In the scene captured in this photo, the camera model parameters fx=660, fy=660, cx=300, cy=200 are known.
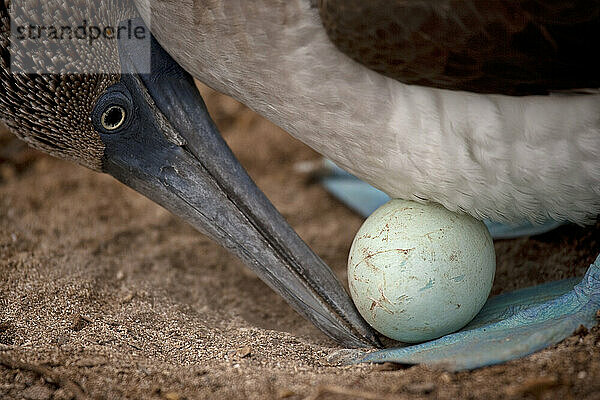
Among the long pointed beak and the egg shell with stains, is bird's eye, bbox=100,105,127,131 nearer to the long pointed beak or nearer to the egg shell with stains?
the long pointed beak

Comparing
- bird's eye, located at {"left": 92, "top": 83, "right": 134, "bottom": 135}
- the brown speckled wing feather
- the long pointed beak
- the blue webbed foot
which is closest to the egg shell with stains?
the blue webbed foot

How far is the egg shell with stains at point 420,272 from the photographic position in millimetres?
2158

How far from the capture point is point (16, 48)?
217 centimetres

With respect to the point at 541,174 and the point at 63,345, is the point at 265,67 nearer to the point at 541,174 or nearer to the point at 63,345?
the point at 541,174

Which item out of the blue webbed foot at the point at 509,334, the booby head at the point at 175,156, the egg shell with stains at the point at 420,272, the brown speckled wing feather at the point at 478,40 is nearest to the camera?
the brown speckled wing feather at the point at 478,40

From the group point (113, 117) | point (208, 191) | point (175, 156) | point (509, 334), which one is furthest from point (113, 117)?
point (509, 334)

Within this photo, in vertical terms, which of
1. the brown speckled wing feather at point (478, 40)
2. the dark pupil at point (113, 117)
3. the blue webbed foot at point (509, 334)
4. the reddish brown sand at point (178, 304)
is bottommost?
the reddish brown sand at point (178, 304)

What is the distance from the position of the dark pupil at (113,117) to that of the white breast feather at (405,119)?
32 cm

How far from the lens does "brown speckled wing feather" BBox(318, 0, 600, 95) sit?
182 cm

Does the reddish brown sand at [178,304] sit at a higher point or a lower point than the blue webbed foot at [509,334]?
lower

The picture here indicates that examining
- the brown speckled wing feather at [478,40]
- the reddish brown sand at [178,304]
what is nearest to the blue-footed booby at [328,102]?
the brown speckled wing feather at [478,40]

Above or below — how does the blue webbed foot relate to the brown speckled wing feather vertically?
below

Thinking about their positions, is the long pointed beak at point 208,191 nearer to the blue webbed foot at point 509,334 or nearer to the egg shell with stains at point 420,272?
the egg shell with stains at point 420,272

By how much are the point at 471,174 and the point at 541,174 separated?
22cm
